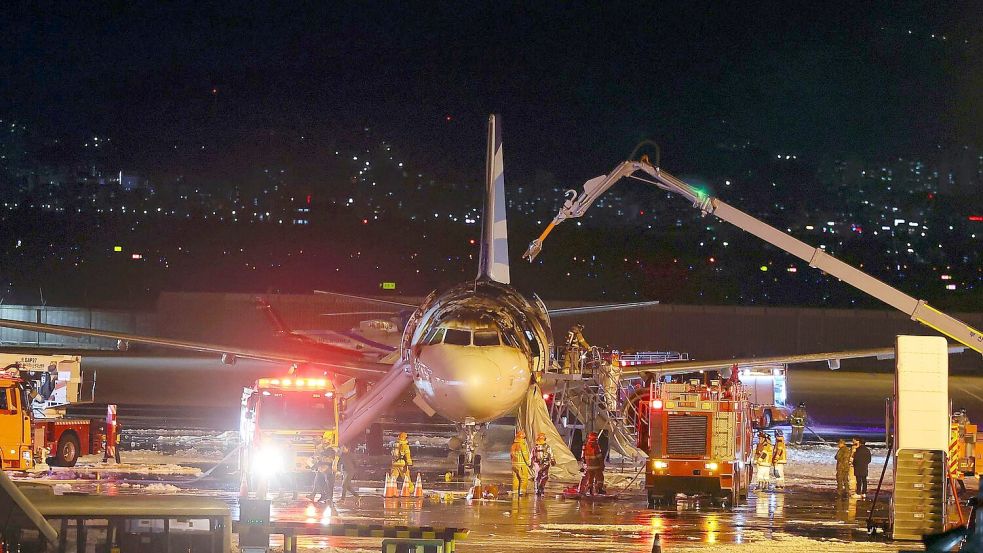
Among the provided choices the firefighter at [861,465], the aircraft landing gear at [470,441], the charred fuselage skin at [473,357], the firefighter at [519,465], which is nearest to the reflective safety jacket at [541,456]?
the firefighter at [519,465]

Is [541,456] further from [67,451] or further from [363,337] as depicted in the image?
[363,337]

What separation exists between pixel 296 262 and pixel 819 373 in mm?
49019

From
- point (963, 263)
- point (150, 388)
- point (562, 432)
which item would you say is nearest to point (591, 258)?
point (963, 263)

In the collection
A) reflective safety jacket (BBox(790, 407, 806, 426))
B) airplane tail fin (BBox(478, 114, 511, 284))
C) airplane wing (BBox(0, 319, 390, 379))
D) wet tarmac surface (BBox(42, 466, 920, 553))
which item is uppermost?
airplane tail fin (BBox(478, 114, 511, 284))

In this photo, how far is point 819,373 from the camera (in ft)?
246

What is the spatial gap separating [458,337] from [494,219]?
9497mm

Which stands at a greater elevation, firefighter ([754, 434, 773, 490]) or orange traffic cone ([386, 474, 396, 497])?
firefighter ([754, 434, 773, 490])

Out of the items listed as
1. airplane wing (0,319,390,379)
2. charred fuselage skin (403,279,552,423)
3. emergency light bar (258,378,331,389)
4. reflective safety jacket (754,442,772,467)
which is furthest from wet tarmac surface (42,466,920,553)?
airplane wing (0,319,390,379)

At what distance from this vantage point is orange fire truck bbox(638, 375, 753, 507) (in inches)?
958

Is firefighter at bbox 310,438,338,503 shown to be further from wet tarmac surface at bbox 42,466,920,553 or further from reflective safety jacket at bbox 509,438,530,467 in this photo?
reflective safety jacket at bbox 509,438,530,467

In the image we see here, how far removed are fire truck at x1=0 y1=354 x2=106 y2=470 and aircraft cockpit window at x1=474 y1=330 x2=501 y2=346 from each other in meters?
10.1

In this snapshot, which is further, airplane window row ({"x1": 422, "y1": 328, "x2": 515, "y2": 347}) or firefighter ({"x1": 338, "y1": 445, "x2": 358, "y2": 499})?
airplane window row ({"x1": 422, "y1": 328, "x2": 515, "y2": 347})

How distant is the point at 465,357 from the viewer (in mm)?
25141

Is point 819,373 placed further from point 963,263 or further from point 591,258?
point 963,263
